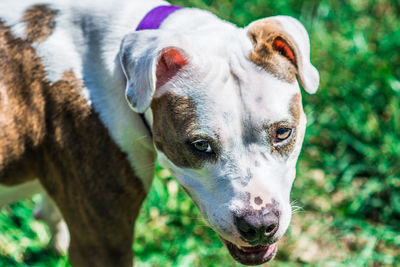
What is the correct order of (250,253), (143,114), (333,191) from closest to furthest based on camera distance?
(250,253), (143,114), (333,191)

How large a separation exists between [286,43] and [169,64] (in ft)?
1.56

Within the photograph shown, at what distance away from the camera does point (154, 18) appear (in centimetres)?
246

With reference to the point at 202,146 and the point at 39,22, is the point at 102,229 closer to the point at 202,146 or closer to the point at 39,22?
the point at 202,146

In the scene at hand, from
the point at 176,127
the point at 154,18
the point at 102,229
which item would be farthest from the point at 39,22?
the point at 102,229

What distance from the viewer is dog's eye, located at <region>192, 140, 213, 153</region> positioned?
7.00 ft

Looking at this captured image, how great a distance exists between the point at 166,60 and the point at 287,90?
488 mm

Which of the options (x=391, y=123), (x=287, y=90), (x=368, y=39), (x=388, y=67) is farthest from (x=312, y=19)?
(x=287, y=90)

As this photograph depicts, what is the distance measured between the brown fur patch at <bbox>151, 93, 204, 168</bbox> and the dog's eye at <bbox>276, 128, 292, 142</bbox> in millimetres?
308

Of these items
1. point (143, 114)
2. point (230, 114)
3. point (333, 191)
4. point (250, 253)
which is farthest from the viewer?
point (333, 191)

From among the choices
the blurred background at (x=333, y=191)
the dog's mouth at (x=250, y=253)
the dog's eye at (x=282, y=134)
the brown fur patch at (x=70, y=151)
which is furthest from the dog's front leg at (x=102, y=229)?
the blurred background at (x=333, y=191)

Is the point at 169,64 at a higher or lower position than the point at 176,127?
higher

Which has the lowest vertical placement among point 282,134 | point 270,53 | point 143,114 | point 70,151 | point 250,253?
point 250,253

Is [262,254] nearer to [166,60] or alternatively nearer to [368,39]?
[166,60]

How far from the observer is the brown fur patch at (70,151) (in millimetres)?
2432
